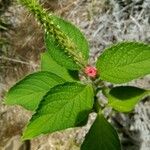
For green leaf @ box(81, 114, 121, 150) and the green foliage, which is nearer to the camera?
the green foliage

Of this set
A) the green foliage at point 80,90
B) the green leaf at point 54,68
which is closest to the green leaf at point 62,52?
the green foliage at point 80,90

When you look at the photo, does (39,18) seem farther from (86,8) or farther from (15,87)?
(86,8)

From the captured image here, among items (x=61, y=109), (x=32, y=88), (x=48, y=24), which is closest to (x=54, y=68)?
(x=32, y=88)

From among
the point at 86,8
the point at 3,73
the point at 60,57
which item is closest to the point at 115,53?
the point at 60,57

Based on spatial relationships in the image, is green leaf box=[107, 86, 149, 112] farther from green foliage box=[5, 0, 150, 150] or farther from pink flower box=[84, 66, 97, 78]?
pink flower box=[84, 66, 97, 78]

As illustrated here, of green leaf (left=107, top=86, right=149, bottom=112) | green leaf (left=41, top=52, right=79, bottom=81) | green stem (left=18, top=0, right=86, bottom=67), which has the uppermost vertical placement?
green stem (left=18, top=0, right=86, bottom=67)

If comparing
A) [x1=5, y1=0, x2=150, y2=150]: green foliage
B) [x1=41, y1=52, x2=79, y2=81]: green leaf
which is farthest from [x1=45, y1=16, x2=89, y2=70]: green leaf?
[x1=41, y1=52, x2=79, y2=81]: green leaf
